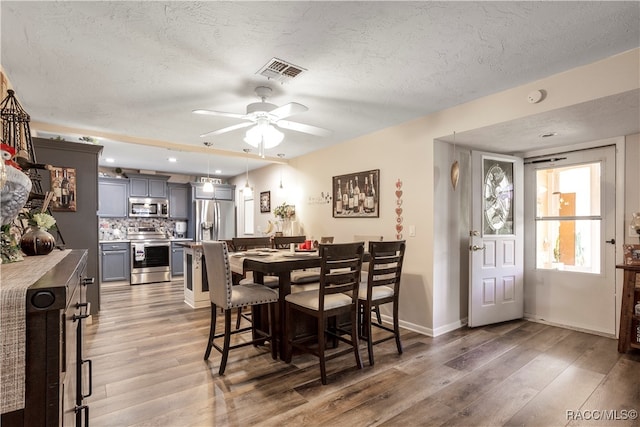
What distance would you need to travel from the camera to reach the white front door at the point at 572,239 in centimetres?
342

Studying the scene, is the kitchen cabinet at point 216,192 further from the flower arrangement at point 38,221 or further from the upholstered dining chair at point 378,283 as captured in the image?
the flower arrangement at point 38,221

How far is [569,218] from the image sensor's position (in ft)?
12.3

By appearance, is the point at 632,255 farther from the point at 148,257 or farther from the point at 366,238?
the point at 148,257

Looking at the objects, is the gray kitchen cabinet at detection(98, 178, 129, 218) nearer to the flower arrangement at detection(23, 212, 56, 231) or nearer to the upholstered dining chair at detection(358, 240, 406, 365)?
the flower arrangement at detection(23, 212, 56, 231)

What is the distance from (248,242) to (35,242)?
2541 mm

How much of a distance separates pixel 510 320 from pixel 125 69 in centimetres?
474

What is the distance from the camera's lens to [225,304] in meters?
2.58

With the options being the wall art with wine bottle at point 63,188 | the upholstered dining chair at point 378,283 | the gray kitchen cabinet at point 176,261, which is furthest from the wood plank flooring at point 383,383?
the gray kitchen cabinet at point 176,261

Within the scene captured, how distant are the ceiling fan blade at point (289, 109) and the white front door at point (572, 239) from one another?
321 cm

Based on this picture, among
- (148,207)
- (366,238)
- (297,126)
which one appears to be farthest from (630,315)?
(148,207)

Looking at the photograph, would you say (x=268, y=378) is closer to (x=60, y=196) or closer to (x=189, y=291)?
(x=189, y=291)

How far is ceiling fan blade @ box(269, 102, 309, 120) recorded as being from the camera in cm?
246

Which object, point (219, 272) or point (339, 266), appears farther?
point (219, 272)

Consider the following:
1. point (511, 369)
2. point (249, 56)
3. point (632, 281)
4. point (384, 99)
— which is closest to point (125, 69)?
point (249, 56)
